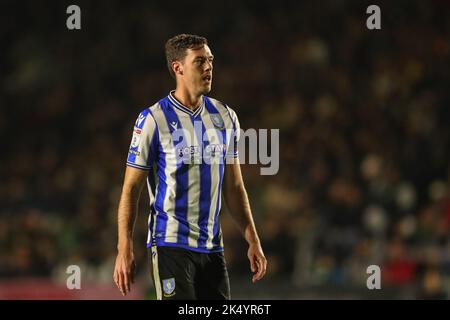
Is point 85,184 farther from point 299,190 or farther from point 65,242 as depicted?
point 299,190

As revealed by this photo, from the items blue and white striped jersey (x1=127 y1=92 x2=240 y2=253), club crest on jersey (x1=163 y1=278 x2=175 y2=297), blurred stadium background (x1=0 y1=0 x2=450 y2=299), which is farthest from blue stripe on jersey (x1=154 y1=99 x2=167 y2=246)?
blurred stadium background (x1=0 y1=0 x2=450 y2=299)

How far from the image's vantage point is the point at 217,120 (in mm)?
4438

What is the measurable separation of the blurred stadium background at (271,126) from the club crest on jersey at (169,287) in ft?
13.5

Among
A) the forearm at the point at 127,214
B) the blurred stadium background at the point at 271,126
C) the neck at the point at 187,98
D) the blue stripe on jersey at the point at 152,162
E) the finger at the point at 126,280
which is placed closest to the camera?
the finger at the point at 126,280

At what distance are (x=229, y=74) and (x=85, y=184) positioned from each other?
245 cm

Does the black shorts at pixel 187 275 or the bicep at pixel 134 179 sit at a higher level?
the bicep at pixel 134 179

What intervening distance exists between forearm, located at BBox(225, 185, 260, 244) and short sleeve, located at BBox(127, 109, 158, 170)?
49cm

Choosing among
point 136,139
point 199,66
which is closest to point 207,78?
point 199,66

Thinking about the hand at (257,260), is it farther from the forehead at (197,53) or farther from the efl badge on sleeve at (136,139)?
the forehead at (197,53)

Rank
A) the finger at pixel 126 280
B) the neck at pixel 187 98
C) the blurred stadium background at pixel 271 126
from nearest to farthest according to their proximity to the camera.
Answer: the finger at pixel 126 280, the neck at pixel 187 98, the blurred stadium background at pixel 271 126

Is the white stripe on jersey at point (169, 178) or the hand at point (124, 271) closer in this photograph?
the hand at point (124, 271)

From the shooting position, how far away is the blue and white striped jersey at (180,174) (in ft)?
13.9

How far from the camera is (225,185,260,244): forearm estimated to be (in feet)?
14.7

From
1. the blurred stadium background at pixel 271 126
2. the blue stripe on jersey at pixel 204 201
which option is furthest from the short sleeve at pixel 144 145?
the blurred stadium background at pixel 271 126
